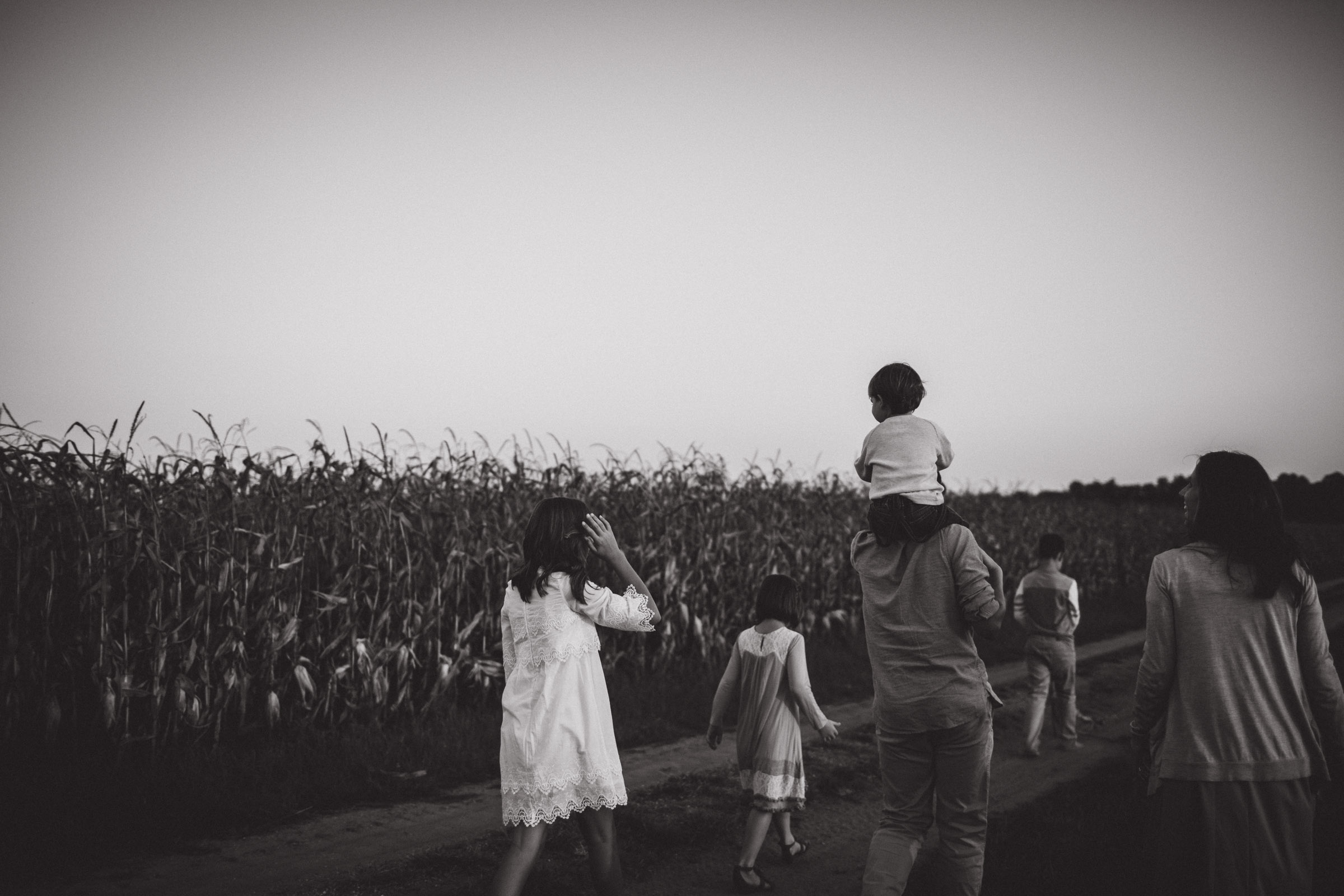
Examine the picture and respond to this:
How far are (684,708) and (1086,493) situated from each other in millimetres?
57888

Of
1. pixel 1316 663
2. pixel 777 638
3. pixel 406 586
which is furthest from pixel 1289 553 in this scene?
pixel 406 586

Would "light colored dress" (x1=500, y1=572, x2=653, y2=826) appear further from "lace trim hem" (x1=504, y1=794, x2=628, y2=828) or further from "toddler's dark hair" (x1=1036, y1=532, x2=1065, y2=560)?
"toddler's dark hair" (x1=1036, y1=532, x2=1065, y2=560)

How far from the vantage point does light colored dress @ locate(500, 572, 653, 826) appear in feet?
11.2

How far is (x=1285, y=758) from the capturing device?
2.77 m

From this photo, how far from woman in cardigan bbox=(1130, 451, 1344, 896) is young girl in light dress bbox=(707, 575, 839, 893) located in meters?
1.70

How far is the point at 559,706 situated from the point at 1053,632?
5621 millimetres

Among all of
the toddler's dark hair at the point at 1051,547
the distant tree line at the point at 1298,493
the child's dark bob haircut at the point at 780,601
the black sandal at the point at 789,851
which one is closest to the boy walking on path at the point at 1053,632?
the toddler's dark hair at the point at 1051,547

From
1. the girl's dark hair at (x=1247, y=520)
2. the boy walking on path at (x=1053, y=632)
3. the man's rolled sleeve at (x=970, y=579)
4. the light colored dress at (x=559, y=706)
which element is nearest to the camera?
the girl's dark hair at (x=1247, y=520)

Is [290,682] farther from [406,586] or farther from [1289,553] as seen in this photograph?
[1289,553]

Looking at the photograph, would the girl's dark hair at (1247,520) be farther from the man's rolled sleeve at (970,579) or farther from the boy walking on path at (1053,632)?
the boy walking on path at (1053,632)

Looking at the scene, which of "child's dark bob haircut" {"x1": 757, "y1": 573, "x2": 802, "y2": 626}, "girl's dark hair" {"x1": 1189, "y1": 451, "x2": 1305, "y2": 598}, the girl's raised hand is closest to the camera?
"girl's dark hair" {"x1": 1189, "y1": 451, "x2": 1305, "y2": 598}

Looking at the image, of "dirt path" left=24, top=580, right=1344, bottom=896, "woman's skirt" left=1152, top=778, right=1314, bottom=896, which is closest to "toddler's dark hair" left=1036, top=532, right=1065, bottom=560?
"dirt path" left=24, top=580, right=1344, bottom=896

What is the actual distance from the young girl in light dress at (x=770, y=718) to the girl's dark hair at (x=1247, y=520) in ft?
6.74

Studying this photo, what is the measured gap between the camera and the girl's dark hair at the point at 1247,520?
2.80 m
